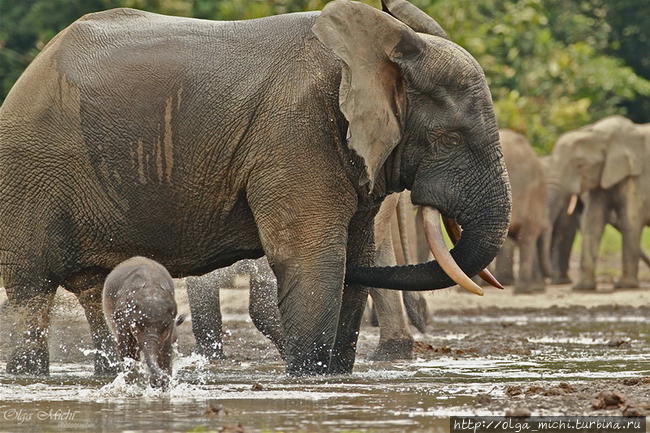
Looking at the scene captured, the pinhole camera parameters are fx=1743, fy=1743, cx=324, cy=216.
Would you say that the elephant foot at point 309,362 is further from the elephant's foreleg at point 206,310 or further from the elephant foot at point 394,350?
the elephant's foreleg at point 206,310

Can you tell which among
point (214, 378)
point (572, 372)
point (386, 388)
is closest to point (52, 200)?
point (214, 378)

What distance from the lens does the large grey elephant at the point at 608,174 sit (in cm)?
2436

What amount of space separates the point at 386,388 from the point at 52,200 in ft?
8.23

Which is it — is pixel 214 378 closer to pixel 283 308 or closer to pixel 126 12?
pixel 283 308

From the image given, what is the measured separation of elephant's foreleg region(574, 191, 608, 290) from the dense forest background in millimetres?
1911

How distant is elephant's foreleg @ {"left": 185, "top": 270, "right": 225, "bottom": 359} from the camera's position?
13.6 m

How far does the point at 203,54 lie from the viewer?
416 inches

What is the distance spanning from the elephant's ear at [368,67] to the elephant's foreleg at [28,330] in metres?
2.31

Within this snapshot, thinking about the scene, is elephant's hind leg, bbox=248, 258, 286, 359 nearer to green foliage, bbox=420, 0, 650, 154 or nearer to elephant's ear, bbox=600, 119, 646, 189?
elephant's ear, bbox=600, 119, 646, 189

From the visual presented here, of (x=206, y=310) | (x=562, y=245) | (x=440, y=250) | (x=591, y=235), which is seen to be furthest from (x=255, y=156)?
(x=562, y=245)

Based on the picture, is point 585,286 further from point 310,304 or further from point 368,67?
point 368,67

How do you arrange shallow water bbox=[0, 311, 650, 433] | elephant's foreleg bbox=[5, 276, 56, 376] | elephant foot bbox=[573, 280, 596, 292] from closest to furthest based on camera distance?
shallow water bbox=[0, 311, 650, 433], elephant's foreleg bbox=[5, 276, 56, 376], elephant foot bbox=[573, 280, 596, 292]

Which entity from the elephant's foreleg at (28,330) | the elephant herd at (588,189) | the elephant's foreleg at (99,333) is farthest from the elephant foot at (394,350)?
the elephant herd at (588,189)

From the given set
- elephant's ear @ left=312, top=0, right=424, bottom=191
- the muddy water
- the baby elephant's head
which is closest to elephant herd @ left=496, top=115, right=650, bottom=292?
the muddy water
